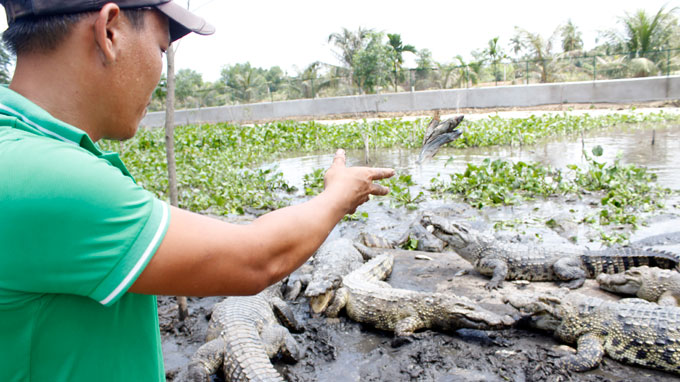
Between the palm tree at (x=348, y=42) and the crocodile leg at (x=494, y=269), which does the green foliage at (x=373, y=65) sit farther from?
the crocodile leg at (x=494, y=269)

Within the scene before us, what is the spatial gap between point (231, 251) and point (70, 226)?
0.32 metres

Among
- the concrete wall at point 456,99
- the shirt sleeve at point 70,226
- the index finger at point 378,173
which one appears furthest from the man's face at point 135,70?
the concrete wall at point 456,99

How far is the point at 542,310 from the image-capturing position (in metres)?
3.76

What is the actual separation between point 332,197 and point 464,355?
275 cm

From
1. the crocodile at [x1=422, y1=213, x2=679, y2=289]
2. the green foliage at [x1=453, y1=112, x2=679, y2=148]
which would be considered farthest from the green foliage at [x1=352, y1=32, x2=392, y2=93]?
the crocodile at [x1=422, y1=213, x2=679, y2=289]

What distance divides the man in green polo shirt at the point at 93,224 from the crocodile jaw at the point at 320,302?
3.29 m

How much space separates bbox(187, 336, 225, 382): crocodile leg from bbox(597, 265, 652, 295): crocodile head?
3.56 metres

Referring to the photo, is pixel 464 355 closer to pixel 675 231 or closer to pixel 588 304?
pixel 588 304

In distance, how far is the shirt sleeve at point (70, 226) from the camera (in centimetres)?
81

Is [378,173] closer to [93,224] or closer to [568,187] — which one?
[93,224]

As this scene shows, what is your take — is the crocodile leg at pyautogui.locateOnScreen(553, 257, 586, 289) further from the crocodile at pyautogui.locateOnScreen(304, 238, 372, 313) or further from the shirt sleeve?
the shirt sleeve

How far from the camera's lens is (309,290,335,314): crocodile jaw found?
14.8 ft

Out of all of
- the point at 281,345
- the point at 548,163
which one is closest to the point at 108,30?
the point at 281,345

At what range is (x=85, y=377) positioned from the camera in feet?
3.39
